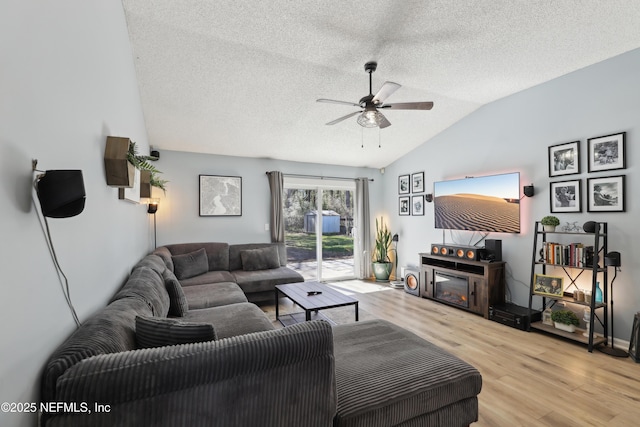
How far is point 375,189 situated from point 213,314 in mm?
4689

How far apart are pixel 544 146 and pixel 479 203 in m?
1.04

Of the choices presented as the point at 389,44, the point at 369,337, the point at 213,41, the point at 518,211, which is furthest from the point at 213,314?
the point at 518,211

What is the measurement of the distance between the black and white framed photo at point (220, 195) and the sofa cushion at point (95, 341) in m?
3.51

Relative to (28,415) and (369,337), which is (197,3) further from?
(369,337)

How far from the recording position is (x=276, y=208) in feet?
17.3

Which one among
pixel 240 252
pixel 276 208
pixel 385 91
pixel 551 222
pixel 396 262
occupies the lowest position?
pixel 396 262

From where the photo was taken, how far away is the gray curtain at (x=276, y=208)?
5277 mm

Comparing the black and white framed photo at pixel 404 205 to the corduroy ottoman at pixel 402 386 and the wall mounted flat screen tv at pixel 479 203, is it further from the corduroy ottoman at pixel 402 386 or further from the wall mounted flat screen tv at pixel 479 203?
the corduroy ottoman at pixel 402 386

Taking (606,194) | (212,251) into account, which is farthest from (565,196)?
(212,251)

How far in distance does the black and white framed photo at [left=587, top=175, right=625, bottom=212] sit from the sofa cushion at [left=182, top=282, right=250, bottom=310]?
3971 millimetres

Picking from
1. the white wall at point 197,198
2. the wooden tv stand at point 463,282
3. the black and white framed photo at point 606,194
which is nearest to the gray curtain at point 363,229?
the white wall at point 197,198

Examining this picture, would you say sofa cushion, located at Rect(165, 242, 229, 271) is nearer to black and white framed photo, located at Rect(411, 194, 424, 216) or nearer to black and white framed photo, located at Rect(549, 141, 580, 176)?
black and white framed photo, located at Rect(411, 194, 424, 216)

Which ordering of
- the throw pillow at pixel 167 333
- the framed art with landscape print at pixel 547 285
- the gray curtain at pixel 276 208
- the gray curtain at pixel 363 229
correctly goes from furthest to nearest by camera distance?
the gray curtain at pixel 363 229 → the gray curtain at pixel 276 208 → the framed art with landscape print at pixel 547 285 → the throw pillow at pixel 167 333

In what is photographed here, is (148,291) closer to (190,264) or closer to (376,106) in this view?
(190,264)
